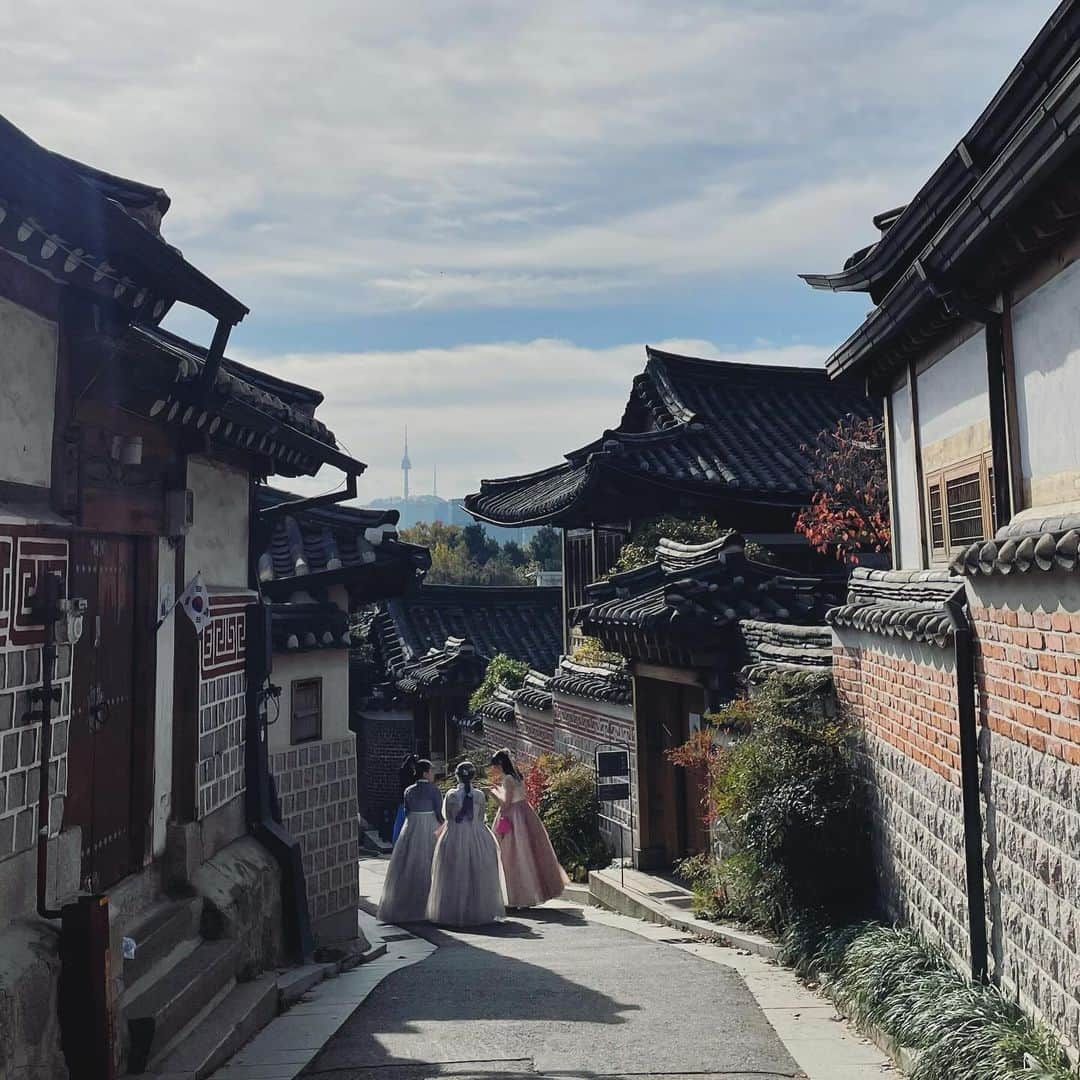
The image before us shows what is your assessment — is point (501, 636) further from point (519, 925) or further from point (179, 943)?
point (179, 943)

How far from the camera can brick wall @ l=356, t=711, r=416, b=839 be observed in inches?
1158

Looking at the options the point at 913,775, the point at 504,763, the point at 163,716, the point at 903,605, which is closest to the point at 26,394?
the point at 163,716

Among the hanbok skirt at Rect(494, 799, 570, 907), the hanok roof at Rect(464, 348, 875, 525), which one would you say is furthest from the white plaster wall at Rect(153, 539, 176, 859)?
the hanok roof at Rect(464, 348, 875, 525)

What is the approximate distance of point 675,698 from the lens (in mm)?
15484

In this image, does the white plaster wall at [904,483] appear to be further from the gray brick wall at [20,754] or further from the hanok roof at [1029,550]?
the gray brick wall at [20,754]

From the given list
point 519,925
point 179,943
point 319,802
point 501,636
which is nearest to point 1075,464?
point 179,943

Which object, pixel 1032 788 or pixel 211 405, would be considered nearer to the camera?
pixel 1032 788

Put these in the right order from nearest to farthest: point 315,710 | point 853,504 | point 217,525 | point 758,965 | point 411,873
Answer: point 758,965
point 217,525
point 315,710
point 411,873
point 853,504

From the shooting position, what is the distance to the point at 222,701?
1020 cm

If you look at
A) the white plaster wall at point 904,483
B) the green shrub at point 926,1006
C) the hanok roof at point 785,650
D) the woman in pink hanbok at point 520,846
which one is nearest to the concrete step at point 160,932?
the green shrub at point 926,1006

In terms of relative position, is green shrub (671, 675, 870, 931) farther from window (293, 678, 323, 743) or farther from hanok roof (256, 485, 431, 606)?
window (293, 678, 323, 743)

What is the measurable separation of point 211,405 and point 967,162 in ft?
17.2

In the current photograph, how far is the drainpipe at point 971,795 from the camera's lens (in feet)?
22.0

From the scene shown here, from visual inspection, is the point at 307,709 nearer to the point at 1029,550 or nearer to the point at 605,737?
the point at 605,737
